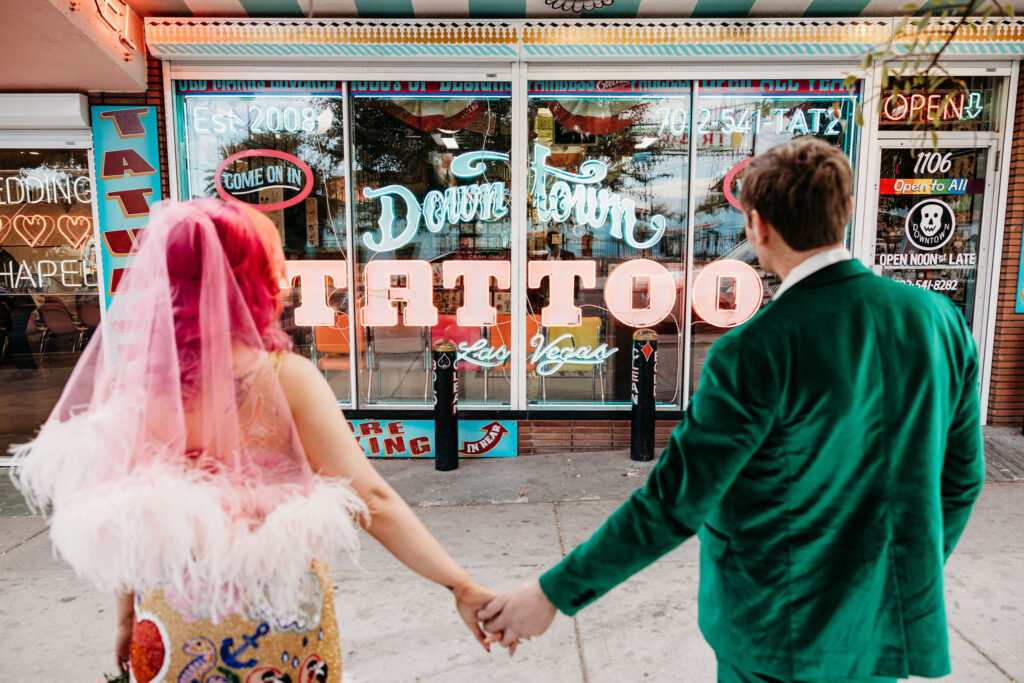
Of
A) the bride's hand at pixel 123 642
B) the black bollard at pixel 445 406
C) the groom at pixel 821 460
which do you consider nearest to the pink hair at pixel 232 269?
the bride's hand at pixel 123 642

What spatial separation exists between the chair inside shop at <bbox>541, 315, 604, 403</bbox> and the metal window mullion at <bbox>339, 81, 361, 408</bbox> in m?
1.85

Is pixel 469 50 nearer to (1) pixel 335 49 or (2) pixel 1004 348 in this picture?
(1) pixel 335 49

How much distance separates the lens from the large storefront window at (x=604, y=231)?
6164 millimetres

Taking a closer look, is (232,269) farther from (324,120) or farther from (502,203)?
(324,120)

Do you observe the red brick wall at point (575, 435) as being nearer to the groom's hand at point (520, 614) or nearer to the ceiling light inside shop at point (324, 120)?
the ceiling light inside shop at point (324, 120)

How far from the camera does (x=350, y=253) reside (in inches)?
243

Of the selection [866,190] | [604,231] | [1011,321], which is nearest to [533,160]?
[604,231]

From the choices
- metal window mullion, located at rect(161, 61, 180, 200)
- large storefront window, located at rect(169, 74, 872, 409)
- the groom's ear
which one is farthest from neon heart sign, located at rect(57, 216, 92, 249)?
the groom's ear

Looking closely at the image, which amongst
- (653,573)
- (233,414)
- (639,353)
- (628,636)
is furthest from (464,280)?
(233,414)

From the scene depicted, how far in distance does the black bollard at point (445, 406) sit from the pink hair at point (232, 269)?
383 cm

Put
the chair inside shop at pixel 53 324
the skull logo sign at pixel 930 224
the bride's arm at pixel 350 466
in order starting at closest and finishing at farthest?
1. the bride's arm at pixel 350 466
2. the skull logo sign at pixel 930 224
3. the chair inside shop at pixel 53 324

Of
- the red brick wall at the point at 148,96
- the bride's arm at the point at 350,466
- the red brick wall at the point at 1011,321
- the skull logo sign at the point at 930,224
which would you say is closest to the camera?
the bride's arm at the point at 350,466

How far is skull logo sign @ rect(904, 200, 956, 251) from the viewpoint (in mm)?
6410

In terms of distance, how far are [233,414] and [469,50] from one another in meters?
5.09
